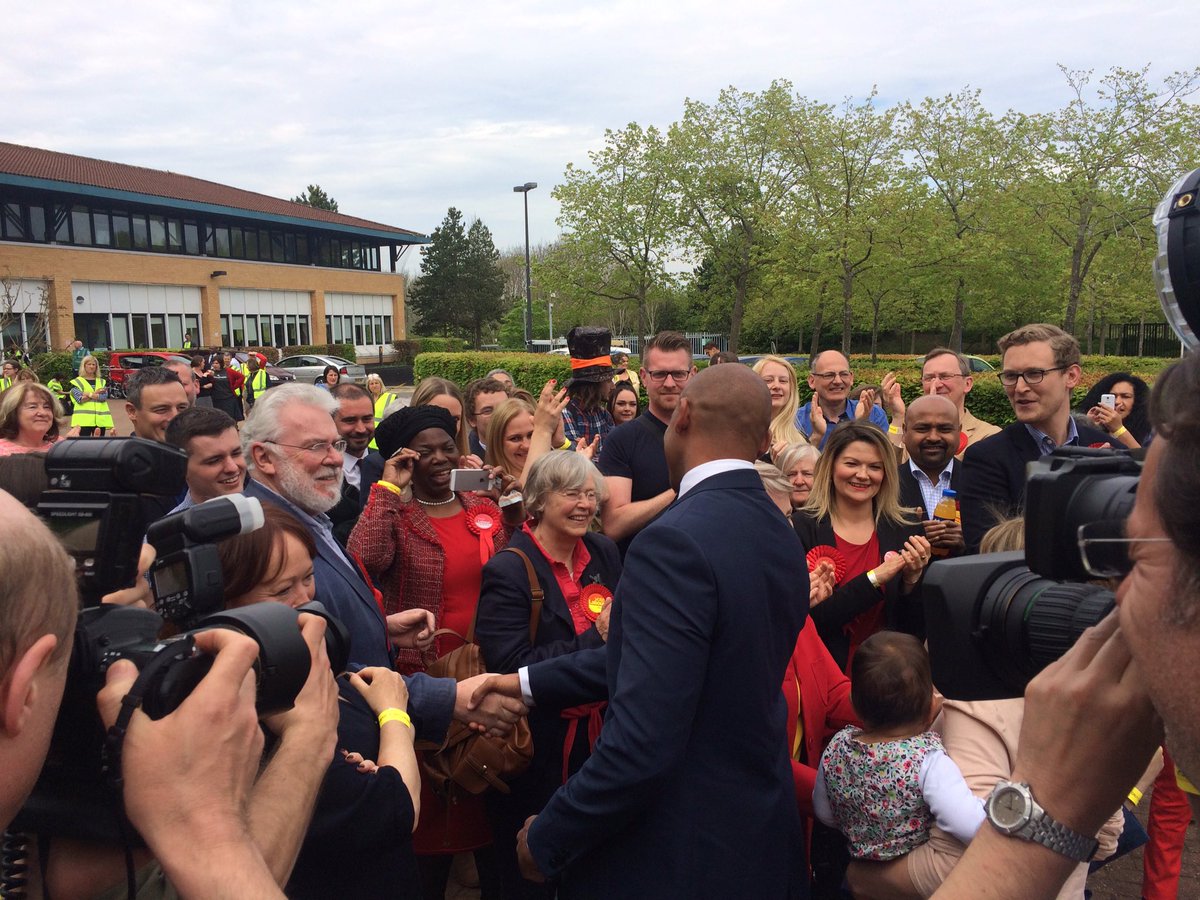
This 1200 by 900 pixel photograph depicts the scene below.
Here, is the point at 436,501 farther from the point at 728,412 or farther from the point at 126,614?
the point at 126,614

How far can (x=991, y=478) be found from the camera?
155 inches

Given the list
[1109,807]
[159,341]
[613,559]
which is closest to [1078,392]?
[613,559]

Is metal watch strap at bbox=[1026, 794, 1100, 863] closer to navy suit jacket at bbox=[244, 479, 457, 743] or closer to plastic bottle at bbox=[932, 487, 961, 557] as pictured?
navy suit jacket at bbox=[244, 479, 457, 743]

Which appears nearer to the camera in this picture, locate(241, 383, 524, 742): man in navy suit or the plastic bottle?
locate(241, 383, 524, 742): man in navy suit

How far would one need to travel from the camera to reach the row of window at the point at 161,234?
119ft

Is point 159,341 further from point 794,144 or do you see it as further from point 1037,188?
point 1037,188

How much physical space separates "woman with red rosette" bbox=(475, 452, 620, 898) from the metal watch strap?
202 cm

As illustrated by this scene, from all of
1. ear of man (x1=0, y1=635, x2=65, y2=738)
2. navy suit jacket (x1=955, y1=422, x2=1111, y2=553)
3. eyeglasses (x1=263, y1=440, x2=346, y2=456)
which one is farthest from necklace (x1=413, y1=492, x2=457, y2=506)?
ear of man (x1=0, y1=635, x2=65, y2=738)

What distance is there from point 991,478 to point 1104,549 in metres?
3.05

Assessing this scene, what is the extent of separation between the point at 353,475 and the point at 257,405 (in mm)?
2368

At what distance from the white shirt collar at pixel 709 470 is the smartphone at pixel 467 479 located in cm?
189

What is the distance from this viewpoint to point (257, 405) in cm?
360

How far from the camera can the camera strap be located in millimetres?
1284

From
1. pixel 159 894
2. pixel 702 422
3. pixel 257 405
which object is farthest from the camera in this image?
pixel 257 405
